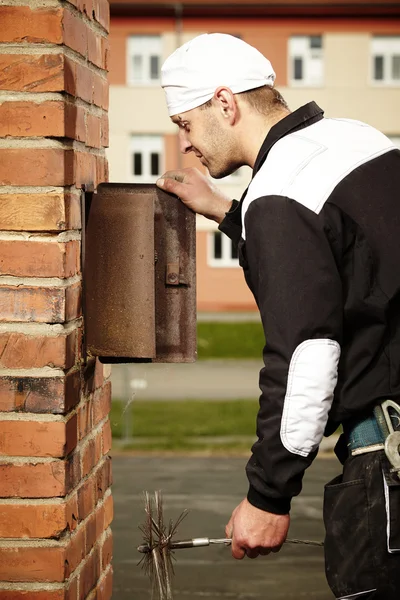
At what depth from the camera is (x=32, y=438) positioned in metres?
2.60

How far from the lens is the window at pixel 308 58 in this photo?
1235 inches

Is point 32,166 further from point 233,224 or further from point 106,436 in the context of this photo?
point 106,436

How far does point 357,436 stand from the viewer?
2.53 meters

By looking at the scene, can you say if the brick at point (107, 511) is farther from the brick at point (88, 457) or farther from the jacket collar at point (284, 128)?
the jacket collar at point (284, 128)

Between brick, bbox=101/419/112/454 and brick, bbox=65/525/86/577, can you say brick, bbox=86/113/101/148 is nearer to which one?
brick, bbox=101/419/112/454

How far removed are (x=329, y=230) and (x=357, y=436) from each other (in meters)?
0.51

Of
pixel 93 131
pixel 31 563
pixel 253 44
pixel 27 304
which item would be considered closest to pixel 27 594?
pixel 31 563

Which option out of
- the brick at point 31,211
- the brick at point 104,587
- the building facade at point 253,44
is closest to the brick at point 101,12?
the brick at point 31,211

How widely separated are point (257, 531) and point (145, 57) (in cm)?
2994

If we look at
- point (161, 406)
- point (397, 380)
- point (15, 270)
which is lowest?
point (161, 406)

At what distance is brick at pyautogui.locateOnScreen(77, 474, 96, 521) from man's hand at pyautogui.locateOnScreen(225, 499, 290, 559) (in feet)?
1.63

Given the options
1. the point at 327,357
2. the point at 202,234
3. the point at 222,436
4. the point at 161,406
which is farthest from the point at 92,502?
the point at 202,234

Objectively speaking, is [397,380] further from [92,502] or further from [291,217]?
[92,502]

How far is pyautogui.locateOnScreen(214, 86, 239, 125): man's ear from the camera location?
2.72 m
